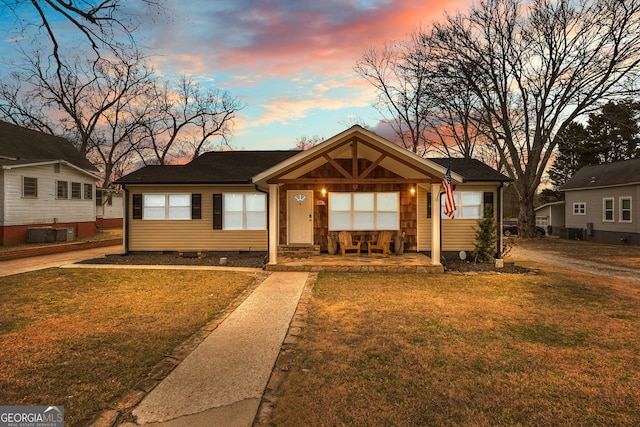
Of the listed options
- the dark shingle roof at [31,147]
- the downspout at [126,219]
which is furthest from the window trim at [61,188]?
the downspout at [126,219]

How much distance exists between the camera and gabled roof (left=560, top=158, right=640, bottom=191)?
63.8ft

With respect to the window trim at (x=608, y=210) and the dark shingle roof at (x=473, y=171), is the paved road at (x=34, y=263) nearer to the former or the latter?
the dark shingle roof at (x=473, y=171)

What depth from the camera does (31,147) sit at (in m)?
20.4

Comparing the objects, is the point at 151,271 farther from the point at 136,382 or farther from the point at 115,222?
the point at 115,222

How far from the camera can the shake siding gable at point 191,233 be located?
12836 mm

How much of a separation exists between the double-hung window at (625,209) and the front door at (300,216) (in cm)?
2024

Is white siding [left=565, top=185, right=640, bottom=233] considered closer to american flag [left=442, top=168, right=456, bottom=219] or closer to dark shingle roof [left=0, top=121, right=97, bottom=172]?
american flag [left=442, top=168, right=456, bottom=219]

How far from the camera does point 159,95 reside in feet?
103

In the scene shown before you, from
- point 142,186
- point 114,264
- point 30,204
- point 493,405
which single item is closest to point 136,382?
point 493,405

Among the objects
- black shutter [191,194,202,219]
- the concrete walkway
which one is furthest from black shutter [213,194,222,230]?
the concrete walkway

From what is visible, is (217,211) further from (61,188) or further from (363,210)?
(61,188)

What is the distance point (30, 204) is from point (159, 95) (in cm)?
1928

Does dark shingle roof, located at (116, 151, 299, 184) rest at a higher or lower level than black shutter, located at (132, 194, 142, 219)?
higher

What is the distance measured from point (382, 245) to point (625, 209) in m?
18.4
